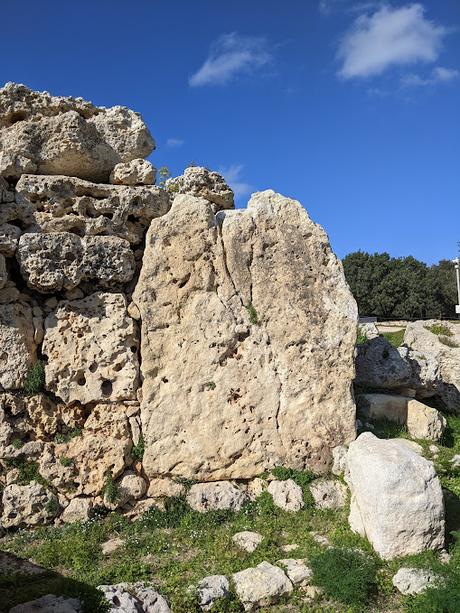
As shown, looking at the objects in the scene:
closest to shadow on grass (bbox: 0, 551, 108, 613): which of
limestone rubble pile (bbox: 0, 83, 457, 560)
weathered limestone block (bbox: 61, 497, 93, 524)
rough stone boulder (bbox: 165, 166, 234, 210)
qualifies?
weathered limestone block (bbox: 61, 497, 93, 524)

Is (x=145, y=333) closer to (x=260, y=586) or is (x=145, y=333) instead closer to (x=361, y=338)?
(x=260, y=586)

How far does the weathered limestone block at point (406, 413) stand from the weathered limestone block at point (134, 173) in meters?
6.63

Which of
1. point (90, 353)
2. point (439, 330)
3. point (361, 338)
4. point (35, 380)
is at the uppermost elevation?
point (439, 330)

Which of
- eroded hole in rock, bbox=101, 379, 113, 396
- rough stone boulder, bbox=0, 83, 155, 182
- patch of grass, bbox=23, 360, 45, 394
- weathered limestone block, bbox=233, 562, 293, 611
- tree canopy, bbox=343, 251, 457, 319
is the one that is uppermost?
tree canopy, bbox=343, 251, 457, 319

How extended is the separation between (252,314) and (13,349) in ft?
14.6

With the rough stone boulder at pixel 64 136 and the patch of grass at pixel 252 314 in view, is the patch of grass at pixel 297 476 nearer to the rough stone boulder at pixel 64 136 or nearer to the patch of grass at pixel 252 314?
the patch of grass at pixel 252 314

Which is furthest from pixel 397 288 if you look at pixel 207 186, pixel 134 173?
pixel 134 173

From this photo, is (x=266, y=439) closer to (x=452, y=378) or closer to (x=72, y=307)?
(x=72, y=307)

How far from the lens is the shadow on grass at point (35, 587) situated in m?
6.59

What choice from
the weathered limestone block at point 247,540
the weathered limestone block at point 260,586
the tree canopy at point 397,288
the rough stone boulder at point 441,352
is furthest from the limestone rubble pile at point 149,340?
the tree canopy at point 397,288

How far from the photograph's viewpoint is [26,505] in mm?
9039

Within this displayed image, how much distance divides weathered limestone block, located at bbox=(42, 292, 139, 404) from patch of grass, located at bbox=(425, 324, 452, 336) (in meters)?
11.0

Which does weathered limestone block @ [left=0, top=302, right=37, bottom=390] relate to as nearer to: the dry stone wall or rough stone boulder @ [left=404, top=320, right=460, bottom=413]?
the dry stone wall

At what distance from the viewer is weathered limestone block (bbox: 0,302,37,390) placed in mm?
9492
